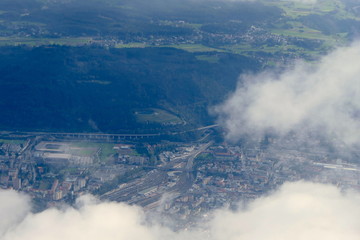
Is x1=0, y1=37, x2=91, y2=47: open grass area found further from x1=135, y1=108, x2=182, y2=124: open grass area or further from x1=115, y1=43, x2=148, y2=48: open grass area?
x1=135, y1=108, x2=182, y2=124: open grass area

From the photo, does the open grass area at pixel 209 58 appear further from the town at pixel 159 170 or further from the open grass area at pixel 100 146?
the open grass area at pixel 100 146

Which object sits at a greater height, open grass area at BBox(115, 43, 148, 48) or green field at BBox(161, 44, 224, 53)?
green field at BBox(161, 44, 224, 53)

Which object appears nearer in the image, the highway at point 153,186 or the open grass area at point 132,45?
the highway at point 153,186

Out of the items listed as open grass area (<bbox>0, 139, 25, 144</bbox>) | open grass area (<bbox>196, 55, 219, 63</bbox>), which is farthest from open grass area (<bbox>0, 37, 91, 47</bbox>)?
open grass area (<bbox>0, 139, 25, 144</bbox>)

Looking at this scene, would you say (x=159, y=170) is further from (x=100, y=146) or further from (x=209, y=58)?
(x=209, y=58)

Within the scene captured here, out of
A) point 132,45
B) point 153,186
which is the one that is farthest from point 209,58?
point 153,186

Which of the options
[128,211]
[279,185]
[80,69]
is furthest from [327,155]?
[80,69]

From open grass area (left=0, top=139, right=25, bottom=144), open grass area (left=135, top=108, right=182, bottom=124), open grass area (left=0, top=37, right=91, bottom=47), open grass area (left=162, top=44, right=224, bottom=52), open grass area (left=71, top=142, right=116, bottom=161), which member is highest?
open grass area (left=162, top=44, right=224, bottom=52)

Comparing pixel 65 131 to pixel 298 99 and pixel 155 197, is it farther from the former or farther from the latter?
pixel 298 99

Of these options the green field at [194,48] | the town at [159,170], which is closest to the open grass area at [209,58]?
the green field at [194,48]
